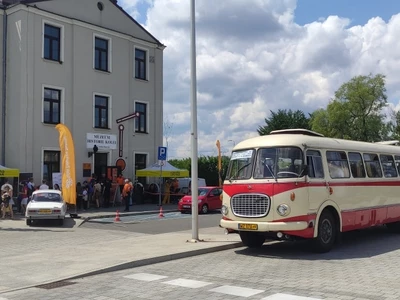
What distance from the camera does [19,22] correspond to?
27.1 m

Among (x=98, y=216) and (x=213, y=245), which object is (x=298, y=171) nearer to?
(x=213, y=245)

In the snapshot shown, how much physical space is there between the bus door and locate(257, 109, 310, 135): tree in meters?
54.5

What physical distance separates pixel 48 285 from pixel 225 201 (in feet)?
17.2

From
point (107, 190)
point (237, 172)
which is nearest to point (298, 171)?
point (237, 172)

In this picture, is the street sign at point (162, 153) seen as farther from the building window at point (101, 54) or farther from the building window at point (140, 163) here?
the building window at point (101, 54)

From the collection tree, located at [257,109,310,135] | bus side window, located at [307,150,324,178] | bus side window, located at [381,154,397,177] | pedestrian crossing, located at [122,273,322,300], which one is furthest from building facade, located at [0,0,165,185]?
tree, located at [257,109,310,135]

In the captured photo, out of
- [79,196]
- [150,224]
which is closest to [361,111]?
[79,196]

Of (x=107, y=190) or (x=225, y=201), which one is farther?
(x=107, y=190)

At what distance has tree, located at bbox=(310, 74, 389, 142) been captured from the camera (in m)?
46.2

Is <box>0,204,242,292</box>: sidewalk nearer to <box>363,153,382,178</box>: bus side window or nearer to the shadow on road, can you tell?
the shadow on road

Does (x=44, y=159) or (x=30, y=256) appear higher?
(x=44, y=159)

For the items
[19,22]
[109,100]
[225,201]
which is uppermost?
[19,22]

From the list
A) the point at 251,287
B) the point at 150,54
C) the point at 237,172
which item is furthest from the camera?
the point at 150,54

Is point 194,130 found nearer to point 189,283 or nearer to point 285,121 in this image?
point 189,283
